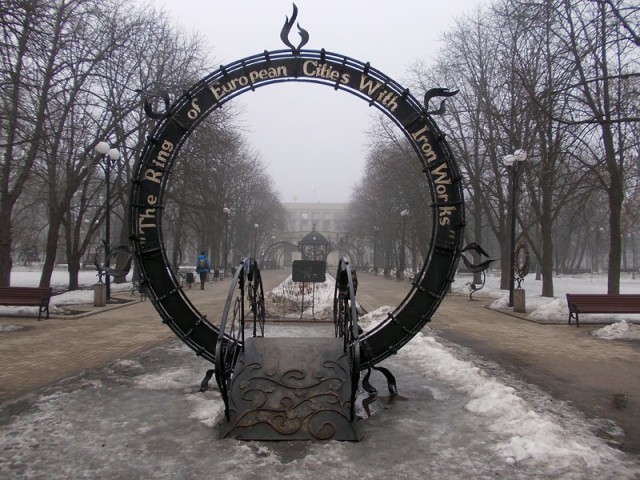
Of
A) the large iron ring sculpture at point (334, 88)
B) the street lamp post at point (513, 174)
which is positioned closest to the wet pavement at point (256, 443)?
the large iron ring sculpture at point (334, 88)

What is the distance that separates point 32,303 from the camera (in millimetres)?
13727

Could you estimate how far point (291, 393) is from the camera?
5340mm

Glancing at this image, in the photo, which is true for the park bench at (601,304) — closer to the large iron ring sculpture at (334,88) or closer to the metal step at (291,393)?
the large iron ring sculpture at (334,88)

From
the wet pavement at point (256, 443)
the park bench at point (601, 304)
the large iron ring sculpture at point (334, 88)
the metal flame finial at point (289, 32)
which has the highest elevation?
the metal flame finial at point (289, 32)

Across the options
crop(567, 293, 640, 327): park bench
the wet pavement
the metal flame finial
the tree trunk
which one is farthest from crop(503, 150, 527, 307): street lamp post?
the tree trunk

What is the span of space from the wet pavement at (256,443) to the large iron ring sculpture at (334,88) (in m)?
0.90

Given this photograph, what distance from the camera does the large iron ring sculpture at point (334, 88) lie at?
677 centimetres

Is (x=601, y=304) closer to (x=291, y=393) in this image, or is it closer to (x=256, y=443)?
(x=291, y=393)

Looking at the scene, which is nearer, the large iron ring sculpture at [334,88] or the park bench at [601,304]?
the large iron ring sculpture at [334,88]

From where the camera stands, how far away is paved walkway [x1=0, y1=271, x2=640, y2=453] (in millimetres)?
6664

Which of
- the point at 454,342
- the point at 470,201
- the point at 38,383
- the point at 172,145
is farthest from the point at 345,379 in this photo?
the point at 470,201

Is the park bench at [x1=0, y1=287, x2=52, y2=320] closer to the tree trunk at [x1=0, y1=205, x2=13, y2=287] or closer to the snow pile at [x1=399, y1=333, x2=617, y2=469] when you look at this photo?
the tree trunk at [x1=0, y1=205, x2=13, y2=287]

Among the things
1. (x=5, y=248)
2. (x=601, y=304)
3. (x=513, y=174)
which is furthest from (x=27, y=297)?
(x=513, y=174)

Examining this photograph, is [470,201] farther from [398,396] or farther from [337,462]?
[337,462]
